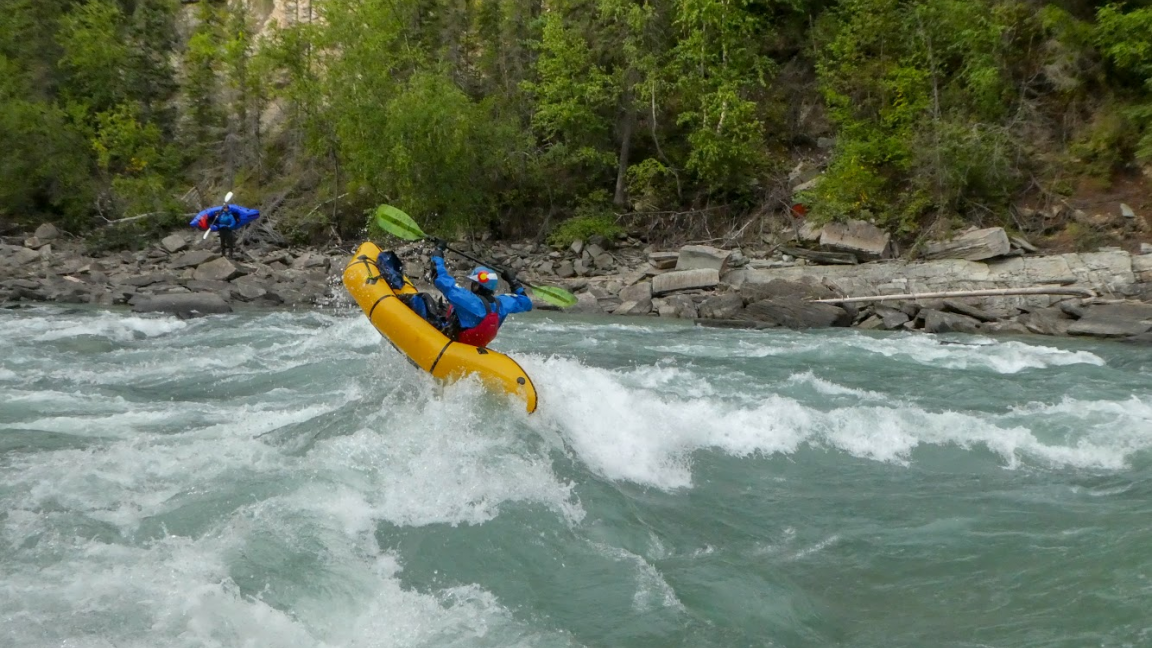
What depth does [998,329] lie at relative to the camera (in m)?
12.0

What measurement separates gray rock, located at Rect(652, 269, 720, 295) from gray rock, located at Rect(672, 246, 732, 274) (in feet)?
1.52

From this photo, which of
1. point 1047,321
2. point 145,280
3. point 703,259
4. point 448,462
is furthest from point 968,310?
point 145,280

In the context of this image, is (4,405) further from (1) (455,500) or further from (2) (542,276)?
(2) (542,276)

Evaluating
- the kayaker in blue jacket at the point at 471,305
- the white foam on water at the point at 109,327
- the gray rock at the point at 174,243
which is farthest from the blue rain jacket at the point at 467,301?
the gray rock at the point at 174,243

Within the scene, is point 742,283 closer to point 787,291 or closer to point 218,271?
point 787,291

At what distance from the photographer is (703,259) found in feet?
52.7

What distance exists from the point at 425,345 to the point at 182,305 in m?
7.48

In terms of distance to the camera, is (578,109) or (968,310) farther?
(578,109)

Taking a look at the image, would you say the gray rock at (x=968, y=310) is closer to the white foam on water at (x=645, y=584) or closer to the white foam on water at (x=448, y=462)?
the white foam on water at (x=448, y=462)

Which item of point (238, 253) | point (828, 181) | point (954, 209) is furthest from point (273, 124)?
point (954, 209)

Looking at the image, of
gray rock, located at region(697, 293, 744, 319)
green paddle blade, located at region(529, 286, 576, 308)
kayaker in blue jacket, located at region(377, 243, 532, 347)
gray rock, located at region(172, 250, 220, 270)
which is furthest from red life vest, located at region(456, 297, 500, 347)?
gray rock, located at region(172, 250, 220, 270)

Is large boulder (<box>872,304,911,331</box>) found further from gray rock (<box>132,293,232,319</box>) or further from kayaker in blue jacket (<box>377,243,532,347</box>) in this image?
gray rock (<box>132,293,232,319</box>)

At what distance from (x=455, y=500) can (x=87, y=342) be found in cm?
696

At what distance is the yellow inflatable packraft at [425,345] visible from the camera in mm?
6512
